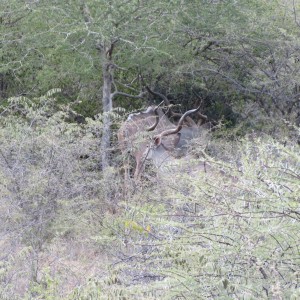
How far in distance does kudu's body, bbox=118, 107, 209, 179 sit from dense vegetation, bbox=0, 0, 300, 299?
344 millimetres

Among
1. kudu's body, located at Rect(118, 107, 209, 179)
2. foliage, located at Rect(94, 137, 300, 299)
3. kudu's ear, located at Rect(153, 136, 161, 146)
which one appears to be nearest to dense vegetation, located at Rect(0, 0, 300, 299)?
foliage, located at Rect(94, 137, 300, 299)

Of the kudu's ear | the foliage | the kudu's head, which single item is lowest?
the kudu's head

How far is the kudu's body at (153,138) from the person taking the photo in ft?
34.1

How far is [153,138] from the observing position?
1079 centimetres

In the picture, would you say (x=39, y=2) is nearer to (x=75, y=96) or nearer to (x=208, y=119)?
(x=75, y=96)

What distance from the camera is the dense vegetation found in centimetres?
381

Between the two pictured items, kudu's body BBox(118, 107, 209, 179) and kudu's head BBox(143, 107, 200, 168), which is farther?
kudu's head BBox(143, 107, 200, 168)

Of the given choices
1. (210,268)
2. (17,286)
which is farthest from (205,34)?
(210,268)

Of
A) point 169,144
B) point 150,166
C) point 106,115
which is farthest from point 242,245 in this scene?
point 169,144

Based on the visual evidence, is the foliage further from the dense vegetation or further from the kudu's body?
the kudu's body

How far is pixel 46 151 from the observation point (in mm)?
8812

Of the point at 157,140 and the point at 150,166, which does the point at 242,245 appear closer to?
the point at 150,166

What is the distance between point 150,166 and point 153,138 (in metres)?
0.74

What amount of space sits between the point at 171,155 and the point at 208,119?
3.63m
